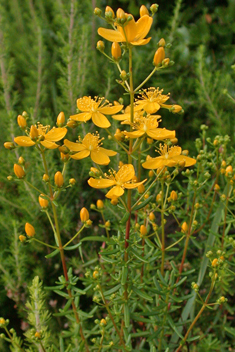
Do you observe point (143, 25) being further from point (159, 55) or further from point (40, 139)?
point (40, 139)

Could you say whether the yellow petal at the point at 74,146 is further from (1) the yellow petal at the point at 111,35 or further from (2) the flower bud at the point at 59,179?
(1) the yellow petal at the point at 111,35

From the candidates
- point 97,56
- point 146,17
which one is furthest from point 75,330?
point 97,56

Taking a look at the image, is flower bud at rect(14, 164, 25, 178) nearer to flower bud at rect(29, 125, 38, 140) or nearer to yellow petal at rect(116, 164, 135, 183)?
flower bud at rect(29, 125, 38, 140)

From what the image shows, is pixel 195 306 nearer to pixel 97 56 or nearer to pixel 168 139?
pixel 168 139

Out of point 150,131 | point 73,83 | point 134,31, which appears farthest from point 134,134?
point 73,83

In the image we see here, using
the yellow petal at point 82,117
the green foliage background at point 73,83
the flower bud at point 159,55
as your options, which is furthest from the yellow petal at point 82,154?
the green foliage background at point 73,83

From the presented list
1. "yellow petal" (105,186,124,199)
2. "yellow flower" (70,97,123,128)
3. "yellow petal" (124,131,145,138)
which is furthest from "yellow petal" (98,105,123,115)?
"yellow petal" (105,186,124,199)

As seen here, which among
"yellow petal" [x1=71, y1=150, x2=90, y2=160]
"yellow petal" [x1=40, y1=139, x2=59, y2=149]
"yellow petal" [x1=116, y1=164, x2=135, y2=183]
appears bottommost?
"yellow petal" [x1=116, y1=164, x2=135, y2=183]
